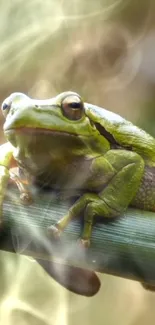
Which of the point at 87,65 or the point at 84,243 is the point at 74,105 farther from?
the point at 87,65

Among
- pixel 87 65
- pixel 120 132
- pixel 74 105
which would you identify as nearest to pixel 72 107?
pixel 74 105

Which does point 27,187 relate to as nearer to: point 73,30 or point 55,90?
point 55,90

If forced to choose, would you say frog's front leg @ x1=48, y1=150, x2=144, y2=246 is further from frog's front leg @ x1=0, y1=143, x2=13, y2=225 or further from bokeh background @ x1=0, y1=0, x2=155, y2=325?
bokeh background @ x1=0, y1=0, x2=155, y2=325

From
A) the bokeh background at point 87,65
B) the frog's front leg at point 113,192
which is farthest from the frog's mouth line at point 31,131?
the bokeh background at point 87,65

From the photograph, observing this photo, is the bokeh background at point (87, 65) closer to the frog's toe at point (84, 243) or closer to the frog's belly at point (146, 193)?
the frog's belly at point (146, 193)

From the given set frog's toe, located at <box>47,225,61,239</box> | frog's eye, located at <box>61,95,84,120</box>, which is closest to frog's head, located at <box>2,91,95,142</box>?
frog's eye, located at <box>61,95,84,120</box>

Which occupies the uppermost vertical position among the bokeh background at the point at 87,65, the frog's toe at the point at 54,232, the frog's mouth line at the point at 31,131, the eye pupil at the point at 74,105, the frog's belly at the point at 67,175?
the eye pupil at the point at 74,105

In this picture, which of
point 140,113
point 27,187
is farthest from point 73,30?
point 27,187
